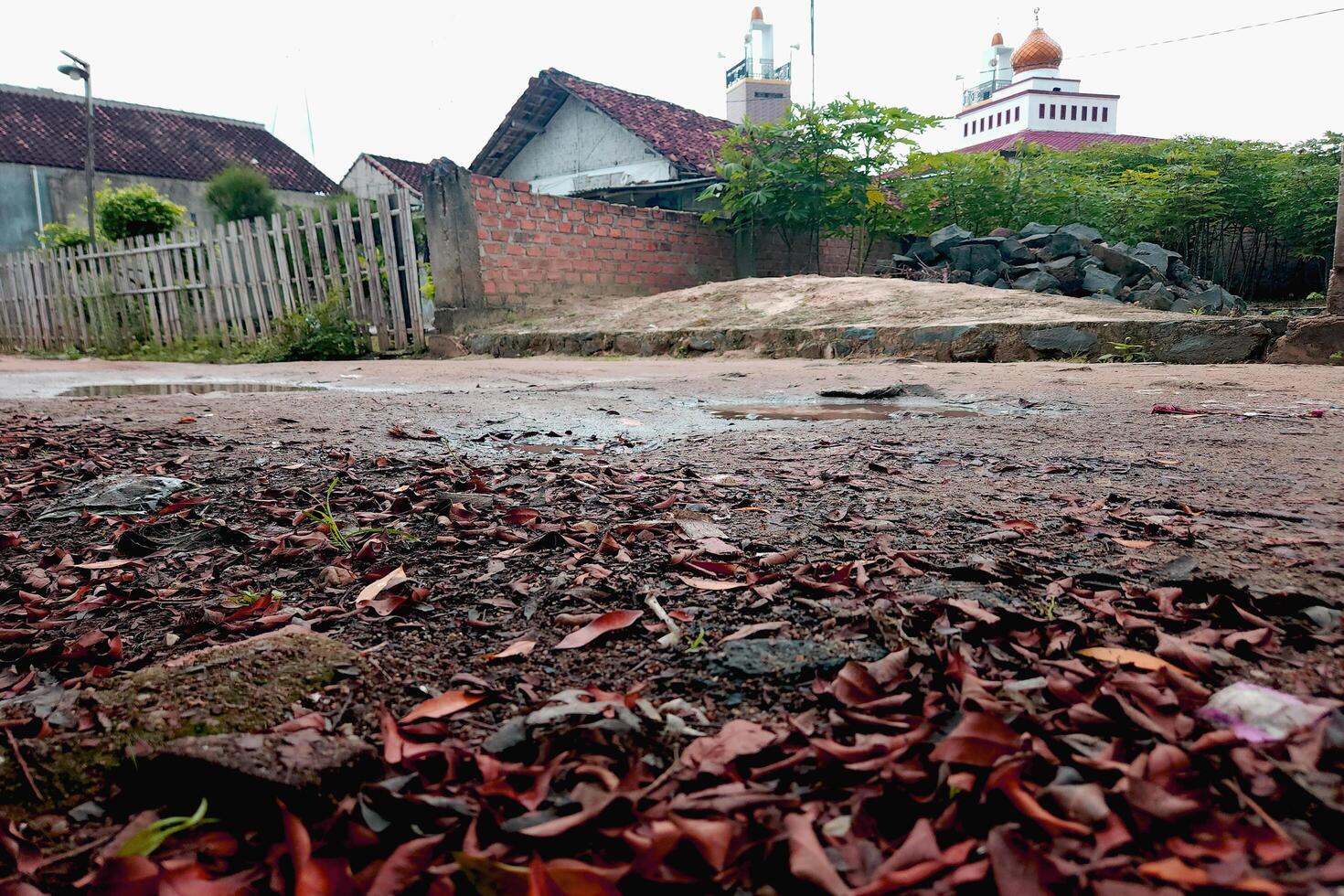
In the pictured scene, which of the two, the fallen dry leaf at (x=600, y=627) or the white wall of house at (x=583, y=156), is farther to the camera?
the white wall of house at (x=583, y=156)

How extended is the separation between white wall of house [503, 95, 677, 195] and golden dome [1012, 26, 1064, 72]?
30.3 m

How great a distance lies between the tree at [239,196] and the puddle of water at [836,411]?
16398mm

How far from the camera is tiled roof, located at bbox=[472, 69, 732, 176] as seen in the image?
15.7 meters

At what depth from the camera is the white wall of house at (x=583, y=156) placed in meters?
15.9

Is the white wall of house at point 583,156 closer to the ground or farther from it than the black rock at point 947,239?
farther from it

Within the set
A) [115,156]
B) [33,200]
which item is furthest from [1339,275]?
[115,156]

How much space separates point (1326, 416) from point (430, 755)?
316 centimetres

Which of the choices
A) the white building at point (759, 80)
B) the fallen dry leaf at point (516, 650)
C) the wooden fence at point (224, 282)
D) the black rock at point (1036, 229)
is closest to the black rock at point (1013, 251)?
the black rock at point (1036, 229)

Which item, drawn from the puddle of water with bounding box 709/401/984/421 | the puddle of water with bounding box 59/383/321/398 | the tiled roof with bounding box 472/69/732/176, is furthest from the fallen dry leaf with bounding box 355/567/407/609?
the tiled roof with bounding box 472/69/732/176

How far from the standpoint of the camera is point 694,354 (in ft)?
24.8

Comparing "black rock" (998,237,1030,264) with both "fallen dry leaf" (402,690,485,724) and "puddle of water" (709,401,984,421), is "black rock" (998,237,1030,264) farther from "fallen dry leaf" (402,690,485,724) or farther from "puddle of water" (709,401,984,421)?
"fallen dry leaf" (402,690,485,724)

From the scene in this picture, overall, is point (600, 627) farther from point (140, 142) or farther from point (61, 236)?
point (140, 142)

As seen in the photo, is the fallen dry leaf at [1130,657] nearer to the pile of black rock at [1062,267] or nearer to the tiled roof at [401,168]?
the pile of black rock at [1062,267]

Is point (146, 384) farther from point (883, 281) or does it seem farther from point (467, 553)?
point (883, 281)
